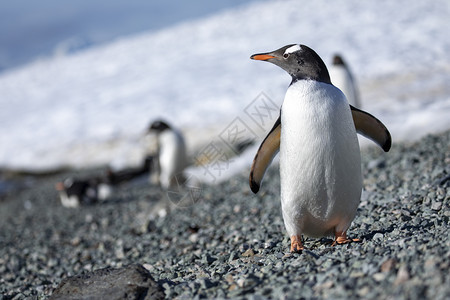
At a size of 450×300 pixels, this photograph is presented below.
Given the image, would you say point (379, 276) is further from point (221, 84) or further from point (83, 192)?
point (221, 84)

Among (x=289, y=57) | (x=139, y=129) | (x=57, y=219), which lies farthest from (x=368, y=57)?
(x=289, y=57)

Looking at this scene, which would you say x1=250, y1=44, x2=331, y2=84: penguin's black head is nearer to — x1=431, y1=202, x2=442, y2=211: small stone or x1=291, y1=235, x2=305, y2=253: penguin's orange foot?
x1=291, y1=235, x2=305, y2=253: penguin's orange foot

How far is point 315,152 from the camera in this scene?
2.66 m

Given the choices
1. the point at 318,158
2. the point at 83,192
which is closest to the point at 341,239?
the point at 318,158

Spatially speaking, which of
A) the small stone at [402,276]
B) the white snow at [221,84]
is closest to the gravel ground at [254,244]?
the small stone at [402,276]

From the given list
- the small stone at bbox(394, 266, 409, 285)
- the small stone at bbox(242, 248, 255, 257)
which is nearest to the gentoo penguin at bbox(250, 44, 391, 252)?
the small stone at bbox(242, 248, 255, 257)

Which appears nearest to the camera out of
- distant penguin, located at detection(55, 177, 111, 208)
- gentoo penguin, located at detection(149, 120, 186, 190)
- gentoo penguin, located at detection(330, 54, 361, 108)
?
gentoo penguin, located at detection(330, 54, 361, 108)

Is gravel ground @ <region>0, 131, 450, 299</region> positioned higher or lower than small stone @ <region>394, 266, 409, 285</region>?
lower

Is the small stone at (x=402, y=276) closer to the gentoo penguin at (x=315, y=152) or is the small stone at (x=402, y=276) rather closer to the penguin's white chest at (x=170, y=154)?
the gentoo penguin at (x=315, y=152)

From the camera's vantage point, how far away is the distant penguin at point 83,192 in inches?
337

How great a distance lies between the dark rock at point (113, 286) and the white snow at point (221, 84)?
5.00 meters

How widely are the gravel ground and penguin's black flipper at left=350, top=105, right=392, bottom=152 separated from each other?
1.63 ft

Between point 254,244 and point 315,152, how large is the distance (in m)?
1.03

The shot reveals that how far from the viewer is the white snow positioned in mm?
11312
